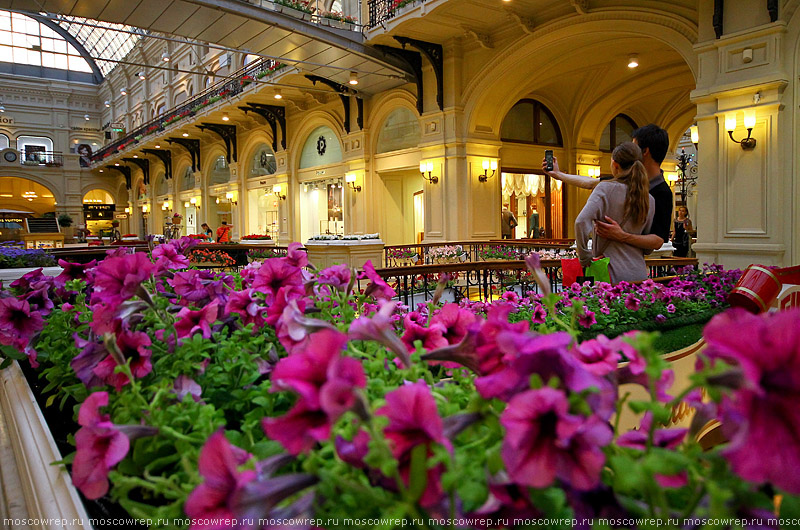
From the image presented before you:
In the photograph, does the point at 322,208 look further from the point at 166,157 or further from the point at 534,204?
the point at 166,157

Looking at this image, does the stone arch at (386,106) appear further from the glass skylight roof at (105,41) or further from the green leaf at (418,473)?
the glass skylight roof at (105,41)

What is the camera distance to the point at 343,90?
1420 cm

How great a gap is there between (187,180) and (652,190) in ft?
80.1

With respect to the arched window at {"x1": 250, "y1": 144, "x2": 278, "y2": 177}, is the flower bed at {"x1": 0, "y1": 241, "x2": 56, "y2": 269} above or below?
below

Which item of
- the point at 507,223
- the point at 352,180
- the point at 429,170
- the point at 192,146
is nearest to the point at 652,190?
the point at 429,170

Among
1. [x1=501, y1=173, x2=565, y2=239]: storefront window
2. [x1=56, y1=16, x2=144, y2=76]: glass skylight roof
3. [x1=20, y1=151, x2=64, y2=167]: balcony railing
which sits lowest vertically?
[x1=501, y1=173, x2=565, y2=239]: storefront window

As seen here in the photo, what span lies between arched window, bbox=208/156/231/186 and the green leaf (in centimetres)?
2267

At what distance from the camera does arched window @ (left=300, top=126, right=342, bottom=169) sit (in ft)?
51.4

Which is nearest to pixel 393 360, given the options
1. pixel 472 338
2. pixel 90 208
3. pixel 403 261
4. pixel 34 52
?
pixel 472 338

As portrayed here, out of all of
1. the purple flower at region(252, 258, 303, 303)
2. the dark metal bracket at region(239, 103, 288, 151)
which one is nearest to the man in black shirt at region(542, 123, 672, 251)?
the purple flower at region(252, 258, 303, 303)

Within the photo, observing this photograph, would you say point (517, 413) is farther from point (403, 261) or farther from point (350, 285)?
point (403, 261)

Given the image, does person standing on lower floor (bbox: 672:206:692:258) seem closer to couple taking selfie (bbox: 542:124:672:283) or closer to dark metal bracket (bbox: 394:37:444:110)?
dark metal bracket (bbox: 394:37:444:110)

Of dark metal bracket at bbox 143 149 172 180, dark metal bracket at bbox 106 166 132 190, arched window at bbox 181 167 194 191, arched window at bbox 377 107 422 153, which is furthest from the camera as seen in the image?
dark metal bracket at bbox 106 166 132 190

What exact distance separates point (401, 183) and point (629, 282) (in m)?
12.2
